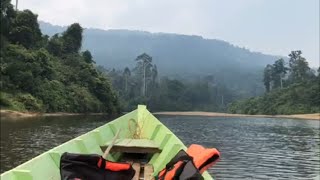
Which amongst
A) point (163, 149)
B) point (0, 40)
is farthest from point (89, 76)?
point (163, 149)

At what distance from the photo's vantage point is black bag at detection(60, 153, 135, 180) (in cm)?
555

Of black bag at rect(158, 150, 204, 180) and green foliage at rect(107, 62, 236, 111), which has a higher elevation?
black bag at rect(158, 150, 204, 180)

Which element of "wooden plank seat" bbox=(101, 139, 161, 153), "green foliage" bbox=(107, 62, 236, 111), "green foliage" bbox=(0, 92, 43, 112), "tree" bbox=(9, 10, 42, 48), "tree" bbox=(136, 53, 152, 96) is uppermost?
"tree" bbox=(9, 10, 42, 48)

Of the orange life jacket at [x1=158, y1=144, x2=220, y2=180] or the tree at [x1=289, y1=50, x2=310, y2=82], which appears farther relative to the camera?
the tree at [x1=289, y1=50, x2=310, y2=82]

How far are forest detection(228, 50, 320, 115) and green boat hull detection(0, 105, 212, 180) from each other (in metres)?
79.5

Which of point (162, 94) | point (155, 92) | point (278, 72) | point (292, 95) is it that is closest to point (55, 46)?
point (292, 95)

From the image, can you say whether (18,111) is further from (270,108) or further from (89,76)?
(270,108)

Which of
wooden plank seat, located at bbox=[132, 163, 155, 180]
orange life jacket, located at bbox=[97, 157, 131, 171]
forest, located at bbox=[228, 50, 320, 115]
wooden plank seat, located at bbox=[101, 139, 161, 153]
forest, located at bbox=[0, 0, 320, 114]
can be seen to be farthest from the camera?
forest, located at bbox=[228, 50, 320, 115]

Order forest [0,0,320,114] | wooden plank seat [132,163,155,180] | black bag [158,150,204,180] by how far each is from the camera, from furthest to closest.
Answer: forest [0,0,320,114], wooden plank seat [132,163,155,180], black bag [158,150,204,180]

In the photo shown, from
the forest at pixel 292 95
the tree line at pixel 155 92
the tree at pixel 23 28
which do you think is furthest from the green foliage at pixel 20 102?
the tree line at pixel 155 92

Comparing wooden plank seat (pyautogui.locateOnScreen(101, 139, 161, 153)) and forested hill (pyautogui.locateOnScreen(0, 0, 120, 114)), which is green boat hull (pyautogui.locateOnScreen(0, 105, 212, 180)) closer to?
wooden plank seat (pyautogui.locateOnScreen(101, 139, 161, 153))

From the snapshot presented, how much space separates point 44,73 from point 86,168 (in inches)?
2080

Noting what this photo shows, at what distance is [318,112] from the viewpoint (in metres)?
85.2

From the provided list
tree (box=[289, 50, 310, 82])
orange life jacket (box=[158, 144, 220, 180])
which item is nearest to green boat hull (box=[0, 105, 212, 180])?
orange life jacket (box=[158, 144, 220, 180])
